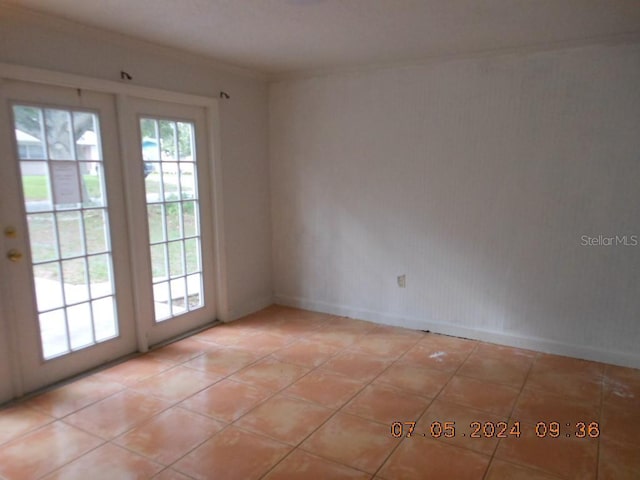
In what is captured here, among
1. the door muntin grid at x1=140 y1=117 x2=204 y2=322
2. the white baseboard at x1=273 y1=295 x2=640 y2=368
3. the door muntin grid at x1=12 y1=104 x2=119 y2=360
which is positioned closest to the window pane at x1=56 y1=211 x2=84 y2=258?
the door muntin grid at x1=12 y1=104 x2=119 y2=360

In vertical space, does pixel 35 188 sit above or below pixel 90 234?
above

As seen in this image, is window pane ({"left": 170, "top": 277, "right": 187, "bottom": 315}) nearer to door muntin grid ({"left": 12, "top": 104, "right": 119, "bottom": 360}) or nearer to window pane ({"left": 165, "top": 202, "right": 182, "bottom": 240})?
window pane ({"left": 165, "top": 202, "right": 182, "bottom": 240})

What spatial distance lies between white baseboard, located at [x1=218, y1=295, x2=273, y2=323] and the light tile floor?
20.4 inches

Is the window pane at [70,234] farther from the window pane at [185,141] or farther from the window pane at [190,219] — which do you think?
the window pane at [185,141]

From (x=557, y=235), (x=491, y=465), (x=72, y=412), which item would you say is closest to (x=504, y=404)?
(x=491, y=465)

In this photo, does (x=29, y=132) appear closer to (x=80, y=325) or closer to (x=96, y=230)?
(x=96, y=230)

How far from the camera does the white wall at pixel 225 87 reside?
101 inches

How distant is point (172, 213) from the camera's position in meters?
3.51

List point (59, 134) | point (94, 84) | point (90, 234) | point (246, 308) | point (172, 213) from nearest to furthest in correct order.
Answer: point (59, 134)
point (94, 84)
point (90, 234)
point (172, 213)
point (246, 308)

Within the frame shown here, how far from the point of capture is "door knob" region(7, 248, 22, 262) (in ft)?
8.41

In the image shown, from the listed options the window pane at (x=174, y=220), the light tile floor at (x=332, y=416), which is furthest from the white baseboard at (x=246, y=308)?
the window pane at (x=174, y=220)

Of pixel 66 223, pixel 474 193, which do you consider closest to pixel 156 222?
pixel 66 223

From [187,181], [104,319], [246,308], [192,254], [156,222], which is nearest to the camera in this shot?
[104,319]

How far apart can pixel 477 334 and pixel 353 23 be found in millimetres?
2510
